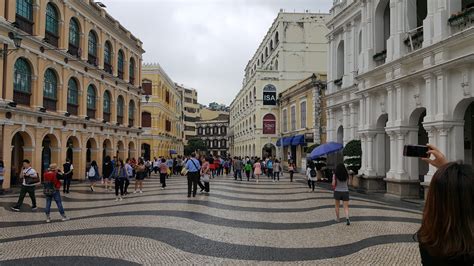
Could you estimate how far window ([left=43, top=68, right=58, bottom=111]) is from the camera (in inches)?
870

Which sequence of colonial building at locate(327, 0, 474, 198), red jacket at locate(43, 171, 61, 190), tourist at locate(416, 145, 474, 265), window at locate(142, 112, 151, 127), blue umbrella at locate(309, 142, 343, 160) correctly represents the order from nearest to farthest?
tourist at locate(416, 145, 474, 265) < red jacket at locate(43, 171, 61, 190) < colonial building at locate(327, 0, 474, 198) < blue umbrella at locate(309, 142, 343, 160) < window at locate(142, 112, 151, 127)

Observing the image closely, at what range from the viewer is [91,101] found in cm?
2797

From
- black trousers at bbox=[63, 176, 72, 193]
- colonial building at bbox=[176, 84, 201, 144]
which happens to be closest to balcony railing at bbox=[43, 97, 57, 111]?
black trousers at bbox=[63, 176, 72, 193]

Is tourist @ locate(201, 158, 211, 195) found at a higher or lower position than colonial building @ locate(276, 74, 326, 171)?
lower

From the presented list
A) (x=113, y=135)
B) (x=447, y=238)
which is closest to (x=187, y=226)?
(x=447, y=238)

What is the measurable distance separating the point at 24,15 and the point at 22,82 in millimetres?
3364

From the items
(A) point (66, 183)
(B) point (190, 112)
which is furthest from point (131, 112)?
(B) point (190, 112)

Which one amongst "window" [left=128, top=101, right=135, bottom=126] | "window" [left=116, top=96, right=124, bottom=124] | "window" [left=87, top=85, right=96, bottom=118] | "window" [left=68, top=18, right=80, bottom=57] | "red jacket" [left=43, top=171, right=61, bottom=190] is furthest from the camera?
"window" [left=128, top=101, right=135, bottom=126]

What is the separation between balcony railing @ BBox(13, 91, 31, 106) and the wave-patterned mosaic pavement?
8.13 meters

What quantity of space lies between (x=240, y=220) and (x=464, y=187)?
890 centimetres

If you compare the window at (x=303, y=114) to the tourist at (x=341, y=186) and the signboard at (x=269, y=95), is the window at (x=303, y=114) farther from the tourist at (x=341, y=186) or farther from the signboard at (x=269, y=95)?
the tourist at (x=341, y=186)

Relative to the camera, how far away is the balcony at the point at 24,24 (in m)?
19.1

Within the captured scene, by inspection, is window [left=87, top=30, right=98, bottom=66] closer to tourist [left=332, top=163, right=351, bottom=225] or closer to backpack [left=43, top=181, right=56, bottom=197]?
backpack [left=43, top=181, right=56, bottom=197]

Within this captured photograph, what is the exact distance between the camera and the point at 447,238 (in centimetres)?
205
